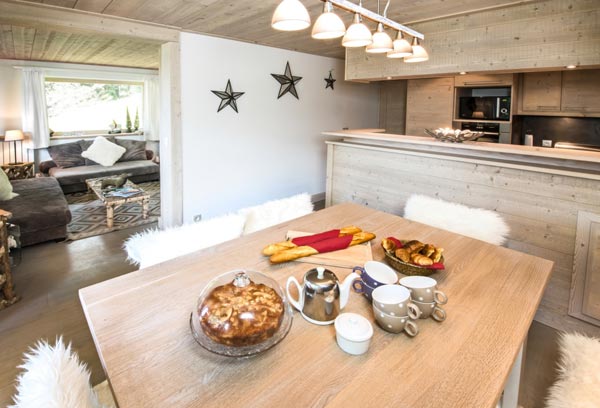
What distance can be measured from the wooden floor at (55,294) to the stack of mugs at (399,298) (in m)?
1.72

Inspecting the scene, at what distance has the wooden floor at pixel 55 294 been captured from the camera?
222cm

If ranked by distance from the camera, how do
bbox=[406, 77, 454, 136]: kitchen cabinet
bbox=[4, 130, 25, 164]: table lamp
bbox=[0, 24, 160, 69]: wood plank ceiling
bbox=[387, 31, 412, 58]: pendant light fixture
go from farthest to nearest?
bbox=[4, 130, 25, 164]: table lamp → bbox=[406, 77, 454, 136]: kitchen cabinet → bbox=[0, 24, 160, 69]: wood plank ceiling → bbox=[387, 31, 412, 58]: pendant light fixture

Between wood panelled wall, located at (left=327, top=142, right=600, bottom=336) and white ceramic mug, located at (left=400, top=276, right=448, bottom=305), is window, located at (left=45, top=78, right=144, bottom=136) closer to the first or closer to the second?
wood panelled wall, located at (left=327, top=142, right=600, bottom=336)

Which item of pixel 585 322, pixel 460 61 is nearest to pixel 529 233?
pixel 585 322

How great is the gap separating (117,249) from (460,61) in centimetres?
382

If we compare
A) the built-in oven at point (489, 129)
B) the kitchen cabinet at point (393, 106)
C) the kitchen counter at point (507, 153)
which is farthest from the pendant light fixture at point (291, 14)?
the kitchen cabinet at point (393, 106)

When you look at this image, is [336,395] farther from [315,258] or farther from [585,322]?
[585,322]

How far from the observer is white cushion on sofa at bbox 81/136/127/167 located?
6.62 m

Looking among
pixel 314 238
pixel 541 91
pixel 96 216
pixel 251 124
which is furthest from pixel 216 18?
pixel 541 91

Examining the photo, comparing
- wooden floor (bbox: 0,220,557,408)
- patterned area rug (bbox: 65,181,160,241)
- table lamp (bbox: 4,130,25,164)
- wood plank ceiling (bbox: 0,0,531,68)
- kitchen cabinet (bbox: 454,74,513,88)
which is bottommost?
wooden floor (bbox: 0,220,557,408)

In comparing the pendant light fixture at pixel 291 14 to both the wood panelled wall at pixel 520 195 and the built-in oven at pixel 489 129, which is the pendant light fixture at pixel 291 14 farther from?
the built-in oven at pixel 489 129

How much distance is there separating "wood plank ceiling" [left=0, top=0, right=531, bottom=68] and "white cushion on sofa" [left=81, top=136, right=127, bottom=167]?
6.11 ft

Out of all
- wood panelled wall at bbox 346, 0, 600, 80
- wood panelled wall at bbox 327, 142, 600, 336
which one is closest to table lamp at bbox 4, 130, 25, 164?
wood panelled wall at bbox 327, 142, 600, 336

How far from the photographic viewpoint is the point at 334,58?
545cm
